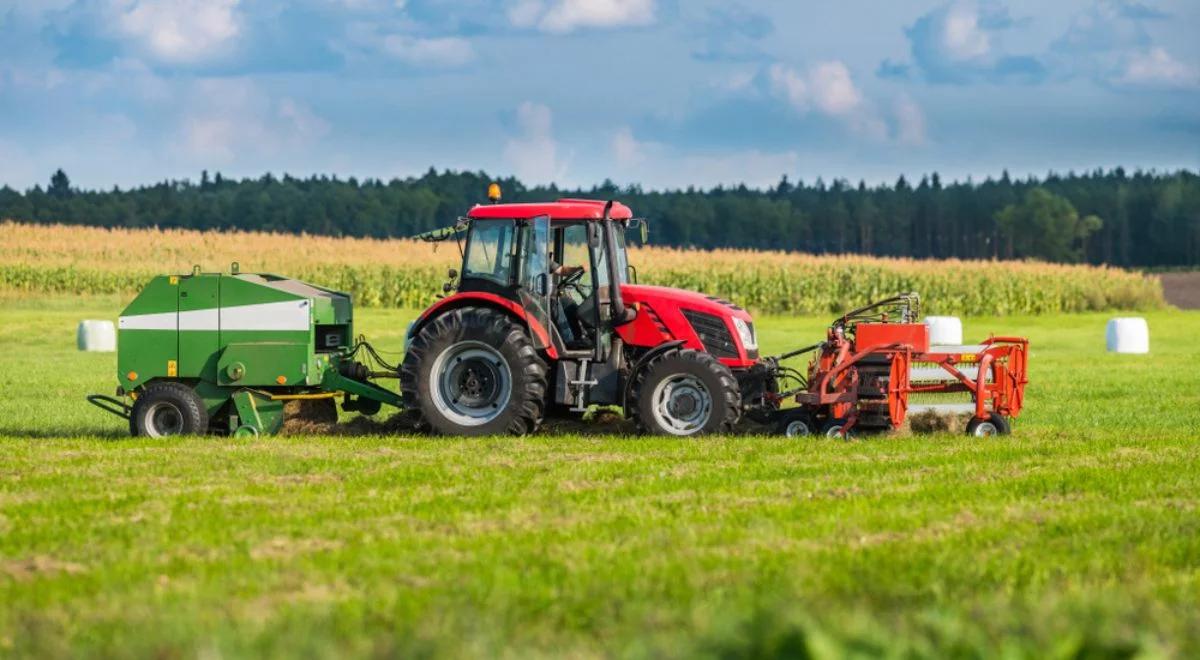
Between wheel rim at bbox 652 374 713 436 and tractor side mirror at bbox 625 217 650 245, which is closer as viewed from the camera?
wheel rim at bbox 652 374 713 436

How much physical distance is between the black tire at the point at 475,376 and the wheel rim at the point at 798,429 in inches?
86.4

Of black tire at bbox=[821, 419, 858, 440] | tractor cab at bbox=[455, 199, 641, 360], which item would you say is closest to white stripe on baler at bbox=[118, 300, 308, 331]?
tractor cab at bbox=[455, 199, 641, 360]

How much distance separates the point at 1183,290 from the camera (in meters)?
70.1

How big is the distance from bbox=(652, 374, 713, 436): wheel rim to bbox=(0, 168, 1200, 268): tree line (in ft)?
231

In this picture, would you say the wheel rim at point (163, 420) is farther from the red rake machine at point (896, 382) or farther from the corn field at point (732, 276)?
the corn field at point (732, 276)

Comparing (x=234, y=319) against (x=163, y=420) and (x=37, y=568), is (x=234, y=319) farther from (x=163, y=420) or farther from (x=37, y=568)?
(x=37, y=568)

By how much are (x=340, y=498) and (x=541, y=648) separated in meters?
4.50

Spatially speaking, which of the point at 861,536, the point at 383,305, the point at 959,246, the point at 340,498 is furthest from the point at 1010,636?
the point at 959,246

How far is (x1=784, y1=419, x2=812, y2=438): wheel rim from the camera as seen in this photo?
13961mm

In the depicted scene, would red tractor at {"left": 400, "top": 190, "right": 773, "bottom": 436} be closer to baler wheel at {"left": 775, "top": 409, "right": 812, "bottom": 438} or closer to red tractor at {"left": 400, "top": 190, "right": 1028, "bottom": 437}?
red tractor at {"left": 400, "top": 190, "right": 1028, "bottom": 437}

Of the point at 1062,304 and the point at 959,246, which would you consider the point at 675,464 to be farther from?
the point at 959,246

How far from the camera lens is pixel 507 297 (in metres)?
14.0

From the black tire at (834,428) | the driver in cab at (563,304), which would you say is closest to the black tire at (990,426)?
the black tire at (834,428)

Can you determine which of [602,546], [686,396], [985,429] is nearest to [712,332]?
[686,396]
